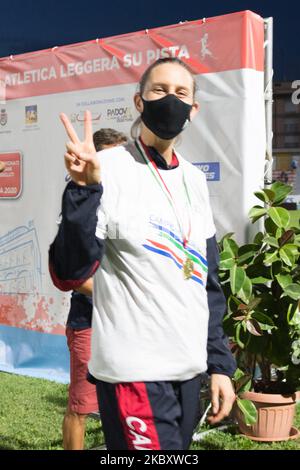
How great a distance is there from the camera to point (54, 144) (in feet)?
17.8

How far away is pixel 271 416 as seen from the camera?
4027 millimetres

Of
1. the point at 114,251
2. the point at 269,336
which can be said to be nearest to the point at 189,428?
the point at 114,251

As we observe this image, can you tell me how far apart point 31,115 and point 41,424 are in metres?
2.57

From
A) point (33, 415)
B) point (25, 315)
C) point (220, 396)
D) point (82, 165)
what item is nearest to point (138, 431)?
point (220, 396)

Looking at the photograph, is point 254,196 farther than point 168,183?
Yes

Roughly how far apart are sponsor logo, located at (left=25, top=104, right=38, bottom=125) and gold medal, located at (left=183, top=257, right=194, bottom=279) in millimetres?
4000

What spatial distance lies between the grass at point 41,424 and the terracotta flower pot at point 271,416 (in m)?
0.06

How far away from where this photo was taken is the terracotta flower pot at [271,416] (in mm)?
4020

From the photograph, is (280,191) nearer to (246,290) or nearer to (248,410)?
(246,290)

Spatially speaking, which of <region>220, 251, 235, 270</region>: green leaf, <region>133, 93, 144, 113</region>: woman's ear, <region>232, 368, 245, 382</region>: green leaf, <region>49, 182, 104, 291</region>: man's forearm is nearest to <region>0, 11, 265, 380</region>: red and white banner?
<region>220, 251, 235, 270</region>: green leaf

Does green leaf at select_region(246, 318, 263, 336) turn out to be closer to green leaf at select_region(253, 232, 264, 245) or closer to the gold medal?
green leaf at select_region(253, 232, 264, 245)

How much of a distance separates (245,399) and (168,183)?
8.11 feet

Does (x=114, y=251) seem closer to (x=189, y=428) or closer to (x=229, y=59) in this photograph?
(x=189, y=428)

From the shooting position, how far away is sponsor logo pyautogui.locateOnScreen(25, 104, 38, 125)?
5.57 meters
